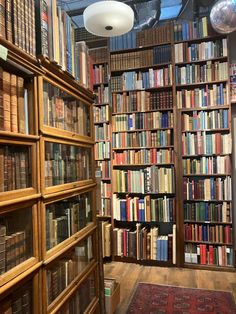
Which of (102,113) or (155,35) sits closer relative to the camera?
(155,35)

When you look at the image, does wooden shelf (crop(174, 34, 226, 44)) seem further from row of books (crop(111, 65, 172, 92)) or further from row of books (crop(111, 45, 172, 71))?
row of books (crop(111, 65, 172, 92))

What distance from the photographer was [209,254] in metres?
3.24

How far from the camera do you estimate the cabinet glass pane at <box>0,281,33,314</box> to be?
3.51 ft

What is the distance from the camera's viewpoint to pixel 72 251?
5.34 ft

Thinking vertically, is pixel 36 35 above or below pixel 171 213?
above

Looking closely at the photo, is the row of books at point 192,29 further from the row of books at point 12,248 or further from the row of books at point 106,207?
the row of books at point 12,248

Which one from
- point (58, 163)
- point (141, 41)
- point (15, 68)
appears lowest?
point (58, 163)

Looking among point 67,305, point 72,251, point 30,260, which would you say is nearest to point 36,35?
point 30,260

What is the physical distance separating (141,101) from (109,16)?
159 cm

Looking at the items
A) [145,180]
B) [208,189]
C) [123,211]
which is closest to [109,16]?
[145,180]

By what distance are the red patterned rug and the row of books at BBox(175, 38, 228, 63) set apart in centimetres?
258

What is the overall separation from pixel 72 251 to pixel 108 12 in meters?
1.64

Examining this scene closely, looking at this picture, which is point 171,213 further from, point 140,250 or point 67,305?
point 67,305

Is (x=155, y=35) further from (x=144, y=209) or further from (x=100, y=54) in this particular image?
(x=144, y=209)
